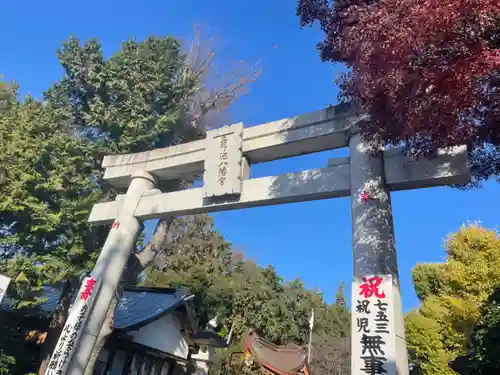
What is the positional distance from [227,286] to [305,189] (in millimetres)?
13148

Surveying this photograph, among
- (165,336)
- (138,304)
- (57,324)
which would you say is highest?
(138,304)

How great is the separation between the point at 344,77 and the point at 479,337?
4.34 m

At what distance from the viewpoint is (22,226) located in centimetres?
858

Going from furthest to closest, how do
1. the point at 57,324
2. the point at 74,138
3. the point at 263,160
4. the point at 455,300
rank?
the point at 455,300 < the point at 74,138 < the point at 57,324 < the point at 263,160

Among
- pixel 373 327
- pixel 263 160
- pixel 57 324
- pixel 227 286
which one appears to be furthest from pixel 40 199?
pixel 227 286

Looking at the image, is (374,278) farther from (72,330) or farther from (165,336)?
(165,336)

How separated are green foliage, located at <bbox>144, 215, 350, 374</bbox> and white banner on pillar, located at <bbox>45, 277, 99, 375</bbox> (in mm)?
8570

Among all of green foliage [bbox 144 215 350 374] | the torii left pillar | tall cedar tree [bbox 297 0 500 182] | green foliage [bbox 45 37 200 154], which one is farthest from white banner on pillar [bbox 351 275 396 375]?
green foliage [bbox 144 215 350 374]

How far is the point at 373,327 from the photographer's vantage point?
5.15m

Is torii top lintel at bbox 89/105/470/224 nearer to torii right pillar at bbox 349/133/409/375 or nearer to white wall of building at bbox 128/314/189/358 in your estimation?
torii right pillar at bbox 349/133/409/375

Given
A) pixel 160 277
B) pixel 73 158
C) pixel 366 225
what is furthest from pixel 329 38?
pixel 160 277

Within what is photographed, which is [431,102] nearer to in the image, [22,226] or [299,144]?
[299,144]

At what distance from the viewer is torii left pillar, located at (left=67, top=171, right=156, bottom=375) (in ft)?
24.3

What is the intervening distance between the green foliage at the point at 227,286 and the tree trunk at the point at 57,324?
6.92 meters
